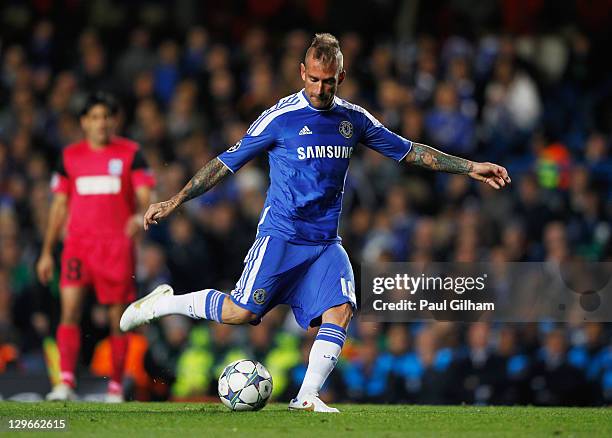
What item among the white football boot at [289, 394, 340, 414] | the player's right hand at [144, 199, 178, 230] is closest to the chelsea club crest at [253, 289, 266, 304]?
the white football boot at [289, 394, 340, 414]

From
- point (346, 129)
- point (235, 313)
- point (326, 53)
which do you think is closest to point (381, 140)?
point (346, 129)

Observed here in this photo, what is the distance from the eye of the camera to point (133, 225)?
1058 cm

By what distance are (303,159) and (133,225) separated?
2649 millimetres

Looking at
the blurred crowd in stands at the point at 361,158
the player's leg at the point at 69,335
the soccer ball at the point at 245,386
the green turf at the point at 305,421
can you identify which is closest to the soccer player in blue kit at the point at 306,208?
the soccer ball at the point at 245,386

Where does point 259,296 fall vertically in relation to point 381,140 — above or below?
below

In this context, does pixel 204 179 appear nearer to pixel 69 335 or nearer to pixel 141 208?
pixel 141 208

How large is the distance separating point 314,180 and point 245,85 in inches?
316

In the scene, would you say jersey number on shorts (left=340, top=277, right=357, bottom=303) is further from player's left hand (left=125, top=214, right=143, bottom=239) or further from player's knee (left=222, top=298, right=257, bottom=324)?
player's left hand (left=125, top=214, right=143, bottom=239)

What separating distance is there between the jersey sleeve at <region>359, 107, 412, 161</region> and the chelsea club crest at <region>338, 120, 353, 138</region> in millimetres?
158

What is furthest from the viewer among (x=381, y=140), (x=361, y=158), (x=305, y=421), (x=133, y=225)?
(x=361, y=158)

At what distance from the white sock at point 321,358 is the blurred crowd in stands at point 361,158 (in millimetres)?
3867

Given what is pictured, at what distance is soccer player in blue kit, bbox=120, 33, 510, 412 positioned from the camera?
8.33 meters

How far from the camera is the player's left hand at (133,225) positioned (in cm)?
1055

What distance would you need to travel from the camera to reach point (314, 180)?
839 cm
